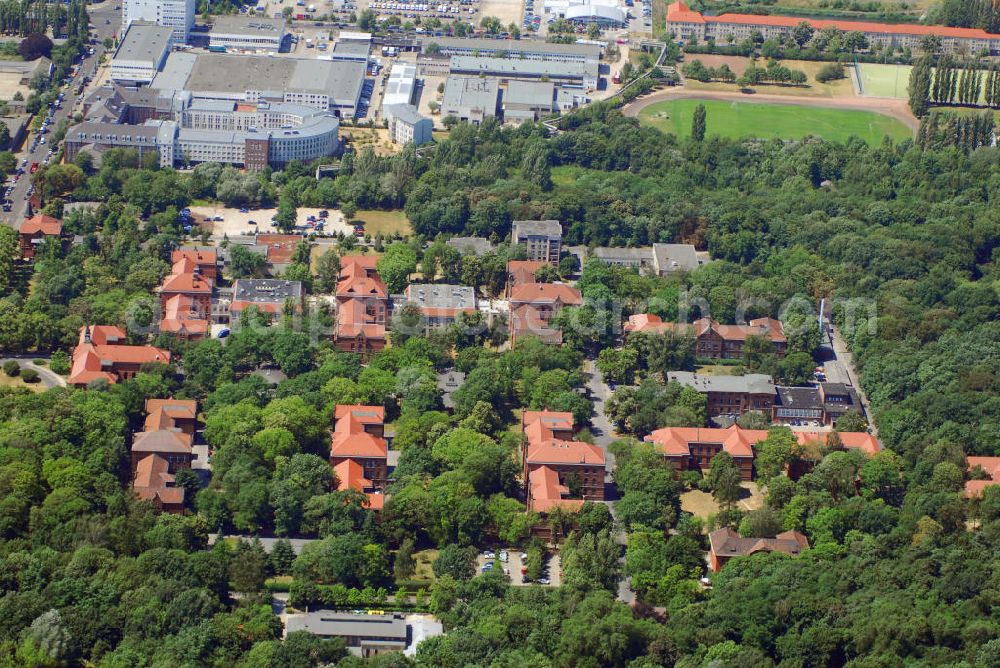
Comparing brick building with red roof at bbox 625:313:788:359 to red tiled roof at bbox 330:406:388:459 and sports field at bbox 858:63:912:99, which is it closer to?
red tiled roof at bbox 330:406:388:459

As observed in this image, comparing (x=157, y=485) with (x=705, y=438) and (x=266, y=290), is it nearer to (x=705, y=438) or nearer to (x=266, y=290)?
(x=266, y=290)

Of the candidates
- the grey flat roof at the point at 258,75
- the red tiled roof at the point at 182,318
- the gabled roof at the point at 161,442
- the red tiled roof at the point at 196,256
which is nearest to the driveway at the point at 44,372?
the red tiled roof at the point at 182,318

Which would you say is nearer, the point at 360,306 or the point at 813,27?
the point at 360,306

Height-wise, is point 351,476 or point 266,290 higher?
point 266,290

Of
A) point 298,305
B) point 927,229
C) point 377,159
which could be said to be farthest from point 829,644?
point 377,159

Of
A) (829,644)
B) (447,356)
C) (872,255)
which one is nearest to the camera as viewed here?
(829,644)

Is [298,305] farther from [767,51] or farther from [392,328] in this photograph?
[767,51]

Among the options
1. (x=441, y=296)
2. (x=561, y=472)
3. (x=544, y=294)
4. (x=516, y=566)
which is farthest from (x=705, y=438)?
(x=441, y=296)
